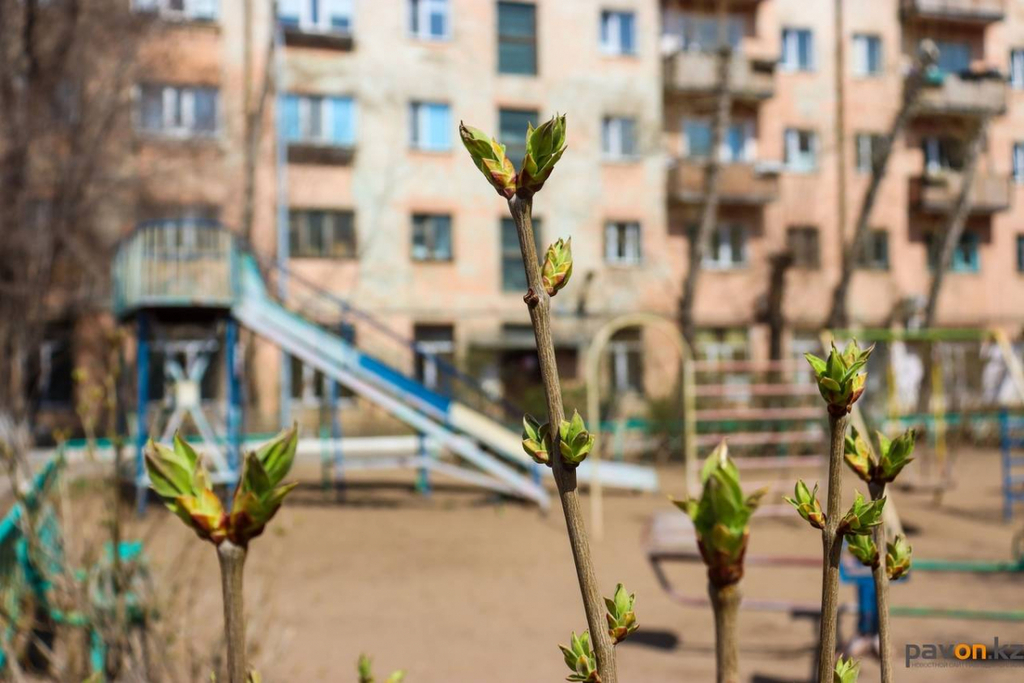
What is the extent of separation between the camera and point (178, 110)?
19.5 meters

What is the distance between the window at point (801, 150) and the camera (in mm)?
23781

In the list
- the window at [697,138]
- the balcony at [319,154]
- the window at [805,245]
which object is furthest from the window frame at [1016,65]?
the balcony at [319,154]

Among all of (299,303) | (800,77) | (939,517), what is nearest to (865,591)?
(939,517)

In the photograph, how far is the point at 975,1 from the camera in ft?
80.2

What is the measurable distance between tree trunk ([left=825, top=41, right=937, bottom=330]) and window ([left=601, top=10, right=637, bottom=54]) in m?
6.15

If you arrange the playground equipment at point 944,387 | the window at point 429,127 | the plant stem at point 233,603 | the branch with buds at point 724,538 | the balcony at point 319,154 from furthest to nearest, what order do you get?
the window at point 429,127, the balcony at point 319,154, the playground equipment at point 944,387, the plant stem at point 233,603, the branch with buds at point 724,538

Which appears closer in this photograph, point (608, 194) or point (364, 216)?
point (364, 216)

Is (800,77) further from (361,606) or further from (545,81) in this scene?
(361,606)

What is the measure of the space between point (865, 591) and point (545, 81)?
18069 mm

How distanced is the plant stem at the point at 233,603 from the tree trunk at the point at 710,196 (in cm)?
2089

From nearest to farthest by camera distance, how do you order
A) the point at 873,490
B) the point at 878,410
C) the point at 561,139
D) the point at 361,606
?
the point at 561,139 < the point at 873,490 < the point at 361,606 < the point at 878,410

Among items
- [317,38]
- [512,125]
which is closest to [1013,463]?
[512,125]

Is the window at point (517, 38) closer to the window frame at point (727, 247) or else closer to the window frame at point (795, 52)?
the window frame at point (727, 247)

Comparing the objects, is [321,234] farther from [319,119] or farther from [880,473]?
[880,473]
